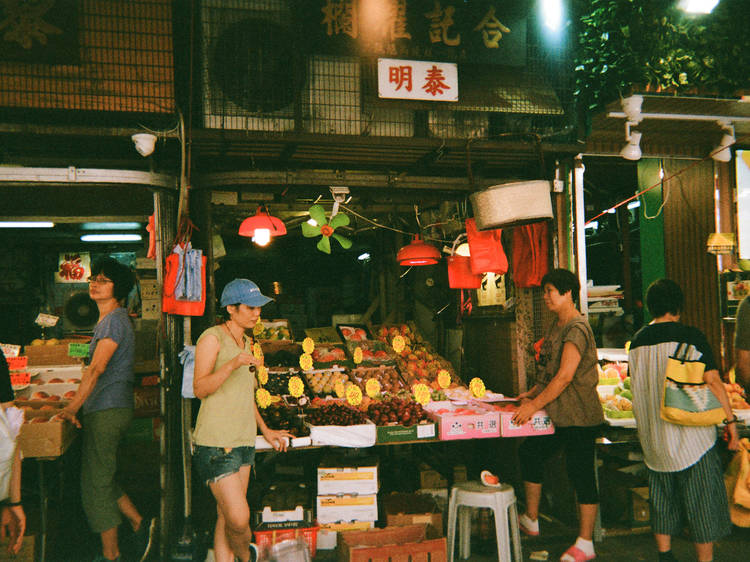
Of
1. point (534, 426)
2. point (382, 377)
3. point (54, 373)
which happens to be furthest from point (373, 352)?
point (54, 373)

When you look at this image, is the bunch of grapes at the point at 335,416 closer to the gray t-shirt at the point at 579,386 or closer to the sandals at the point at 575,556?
the gray t-shirt at the point at 579,386

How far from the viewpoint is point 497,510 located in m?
4.27

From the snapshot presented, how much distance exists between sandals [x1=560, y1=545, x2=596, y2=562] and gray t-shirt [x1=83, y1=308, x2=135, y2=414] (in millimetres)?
3990

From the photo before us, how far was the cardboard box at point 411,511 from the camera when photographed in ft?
15.4

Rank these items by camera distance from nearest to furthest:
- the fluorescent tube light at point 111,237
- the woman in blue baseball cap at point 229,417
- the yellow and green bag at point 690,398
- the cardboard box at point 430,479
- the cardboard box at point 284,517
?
the woman in blue baseball cap at point 229,417 < the yellow and green bag at point 690,398 < the cardboard box at point 284,517 < the cardboard box at point 430,479 < the fluorescent tube light at point 111,237

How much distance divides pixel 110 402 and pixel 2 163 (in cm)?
263

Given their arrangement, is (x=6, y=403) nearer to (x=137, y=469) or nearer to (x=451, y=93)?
(x=137, y=469)

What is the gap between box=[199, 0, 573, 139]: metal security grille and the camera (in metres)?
5.00

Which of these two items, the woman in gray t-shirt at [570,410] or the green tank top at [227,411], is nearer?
the green tank top at [227,411]

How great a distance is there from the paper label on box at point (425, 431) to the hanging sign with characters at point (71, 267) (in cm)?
923

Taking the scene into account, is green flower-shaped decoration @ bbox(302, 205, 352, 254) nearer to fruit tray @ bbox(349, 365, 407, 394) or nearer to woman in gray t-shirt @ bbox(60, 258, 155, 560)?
fruit tray @ bbox(349, 365, 407, 394)

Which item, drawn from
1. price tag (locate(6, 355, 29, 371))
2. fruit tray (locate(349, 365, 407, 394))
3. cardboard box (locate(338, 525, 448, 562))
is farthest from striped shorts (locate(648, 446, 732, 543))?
price tag (locate(6, 355, 29, 371))

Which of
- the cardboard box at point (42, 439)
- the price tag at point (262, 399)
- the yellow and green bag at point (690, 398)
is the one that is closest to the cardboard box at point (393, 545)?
the price tag at point (262, 399)

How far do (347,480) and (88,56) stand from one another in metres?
4.48
